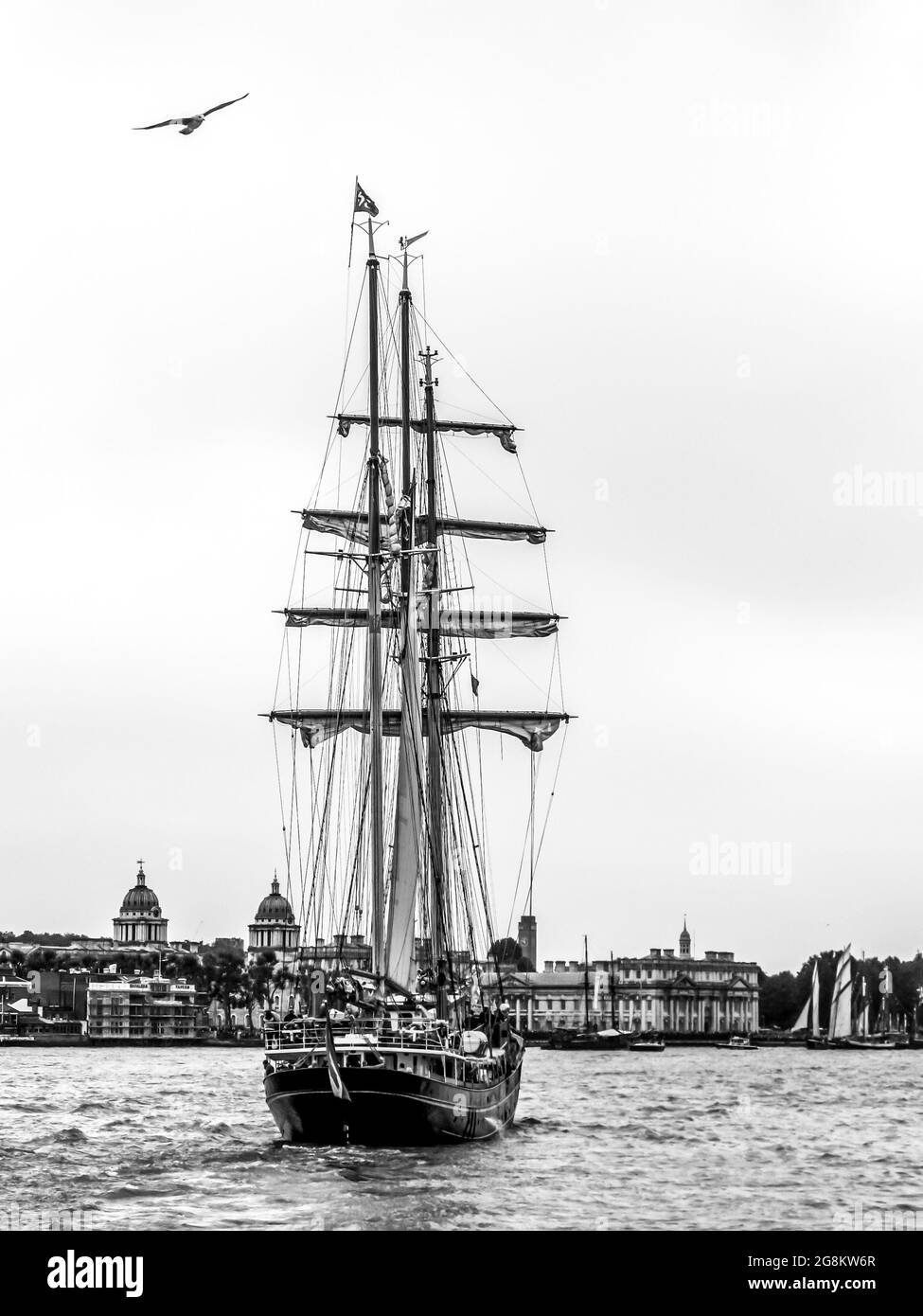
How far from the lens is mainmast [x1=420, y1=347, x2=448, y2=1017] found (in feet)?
171

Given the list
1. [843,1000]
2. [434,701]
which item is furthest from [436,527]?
[843,1000]

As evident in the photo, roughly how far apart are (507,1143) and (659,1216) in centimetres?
1457

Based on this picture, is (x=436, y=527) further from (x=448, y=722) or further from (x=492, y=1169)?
(x=492, y=1169)

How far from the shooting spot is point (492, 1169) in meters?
40.0

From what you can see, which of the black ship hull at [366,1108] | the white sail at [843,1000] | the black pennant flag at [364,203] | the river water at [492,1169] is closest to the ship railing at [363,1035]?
the black ship hull at [366,1108]

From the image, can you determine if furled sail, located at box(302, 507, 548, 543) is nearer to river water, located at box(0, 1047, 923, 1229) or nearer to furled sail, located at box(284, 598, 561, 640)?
furled sail, located at box(284, 598, 561, 640)

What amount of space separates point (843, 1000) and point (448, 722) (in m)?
140

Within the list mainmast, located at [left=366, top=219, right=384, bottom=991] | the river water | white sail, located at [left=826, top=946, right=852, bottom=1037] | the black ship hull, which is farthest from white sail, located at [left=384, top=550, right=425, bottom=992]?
white sail, located at [left=826, top=946, right=852, bottom=1037]

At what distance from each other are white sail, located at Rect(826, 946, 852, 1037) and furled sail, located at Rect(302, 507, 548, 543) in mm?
125463

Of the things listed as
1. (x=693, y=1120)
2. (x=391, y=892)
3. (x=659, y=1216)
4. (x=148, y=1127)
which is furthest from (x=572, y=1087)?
(x=659, y=1216)

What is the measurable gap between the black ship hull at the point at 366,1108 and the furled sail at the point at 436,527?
14.8m

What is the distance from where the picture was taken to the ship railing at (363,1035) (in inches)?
1576

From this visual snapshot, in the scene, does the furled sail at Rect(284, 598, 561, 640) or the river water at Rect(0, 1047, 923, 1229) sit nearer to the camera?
the river water at Rect(0, 1047, 923, 1229)
